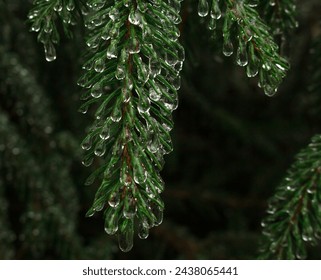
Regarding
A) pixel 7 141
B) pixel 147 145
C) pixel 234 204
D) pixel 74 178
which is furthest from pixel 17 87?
pixel 234 204

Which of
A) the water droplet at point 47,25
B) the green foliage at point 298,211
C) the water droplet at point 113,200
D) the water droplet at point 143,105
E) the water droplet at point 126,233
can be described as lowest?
the green foliage at point 298,211

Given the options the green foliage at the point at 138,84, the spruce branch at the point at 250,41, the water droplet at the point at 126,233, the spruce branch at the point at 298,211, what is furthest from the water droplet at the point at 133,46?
the spruce branch at the point at 298,211

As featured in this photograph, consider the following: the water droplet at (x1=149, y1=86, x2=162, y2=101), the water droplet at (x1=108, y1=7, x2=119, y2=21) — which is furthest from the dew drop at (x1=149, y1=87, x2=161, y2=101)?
the water droplet at (x1=108, y1=7, x2=119, y2=21)

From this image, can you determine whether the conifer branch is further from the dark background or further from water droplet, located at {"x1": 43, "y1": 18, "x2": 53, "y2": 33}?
water droplet, located at {"x1": 43, "y1": 18, "x2": 53, "y2": 33}

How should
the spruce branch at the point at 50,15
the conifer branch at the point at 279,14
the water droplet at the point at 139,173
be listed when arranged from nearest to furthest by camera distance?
1. the water droplet at the point at 139,173
2. the spruce branch at the point at 50,15
3. the conifer branch at the point at 279,14

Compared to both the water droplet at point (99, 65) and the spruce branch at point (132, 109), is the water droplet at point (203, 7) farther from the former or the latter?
the water droplet at point (99, 65)

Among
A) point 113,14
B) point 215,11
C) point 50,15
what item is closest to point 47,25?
point 50,15

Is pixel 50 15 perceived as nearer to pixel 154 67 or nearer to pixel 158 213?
pixel 154 67
